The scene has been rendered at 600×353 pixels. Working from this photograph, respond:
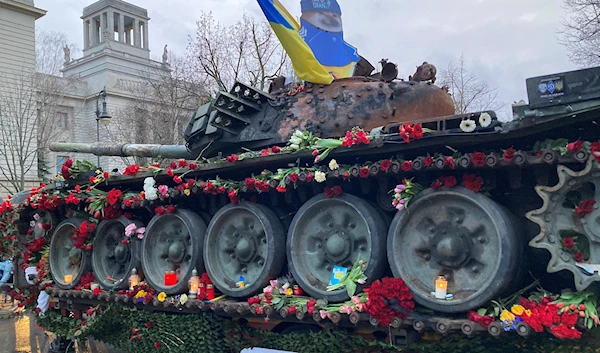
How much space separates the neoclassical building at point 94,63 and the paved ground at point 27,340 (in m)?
11.8

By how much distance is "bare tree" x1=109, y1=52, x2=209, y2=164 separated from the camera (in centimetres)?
2638

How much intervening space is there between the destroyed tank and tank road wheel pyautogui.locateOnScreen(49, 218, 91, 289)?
4cm

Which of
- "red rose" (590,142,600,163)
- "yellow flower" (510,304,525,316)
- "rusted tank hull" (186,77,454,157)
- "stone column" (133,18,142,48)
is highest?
"stone column" (133,18,142,48)

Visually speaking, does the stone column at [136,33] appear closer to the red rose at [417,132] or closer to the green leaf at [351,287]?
the green leaf at [351,287]

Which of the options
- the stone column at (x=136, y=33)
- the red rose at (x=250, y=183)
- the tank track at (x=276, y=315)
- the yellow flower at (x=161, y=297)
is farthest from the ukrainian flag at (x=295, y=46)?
the stone column at (x=136, y=33)

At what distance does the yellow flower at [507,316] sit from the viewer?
Answer: 4445 millimetres

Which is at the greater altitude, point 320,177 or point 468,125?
point 468,125

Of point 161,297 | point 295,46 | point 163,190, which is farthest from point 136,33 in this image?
point 161,297

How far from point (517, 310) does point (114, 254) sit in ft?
18.8

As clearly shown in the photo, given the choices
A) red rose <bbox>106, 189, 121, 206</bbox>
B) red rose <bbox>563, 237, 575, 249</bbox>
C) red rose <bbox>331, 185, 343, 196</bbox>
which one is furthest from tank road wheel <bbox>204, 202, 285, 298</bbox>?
red rose <bbox>563, 237, 575, 249</bbox>

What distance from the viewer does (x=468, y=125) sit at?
469cm

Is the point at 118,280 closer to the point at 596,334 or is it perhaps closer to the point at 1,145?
the point at 596,334

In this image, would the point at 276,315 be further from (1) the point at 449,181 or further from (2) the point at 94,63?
(2) the point at 94,63

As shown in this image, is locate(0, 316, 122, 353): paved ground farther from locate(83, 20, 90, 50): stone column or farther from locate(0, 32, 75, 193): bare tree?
locate(83, 20, 90, 50): stone column
